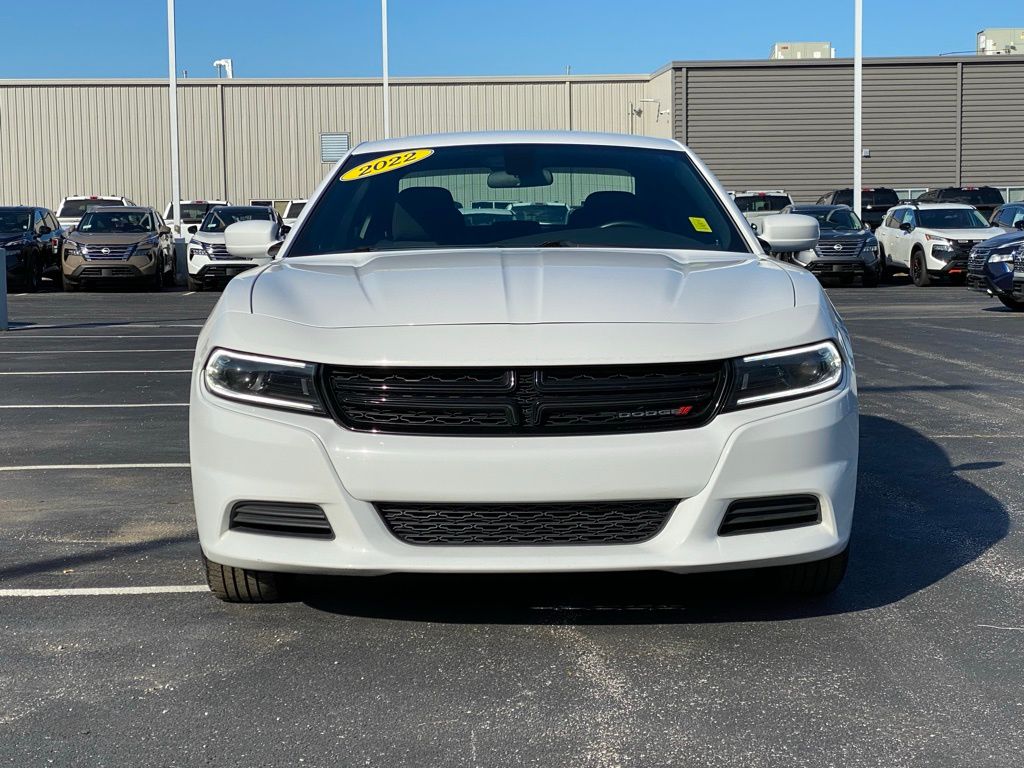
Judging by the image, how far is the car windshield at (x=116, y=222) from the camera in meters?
25.7

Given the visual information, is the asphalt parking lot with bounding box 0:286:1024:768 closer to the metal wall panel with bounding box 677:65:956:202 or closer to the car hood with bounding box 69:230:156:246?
the car hood with bounding box 69:230:156:246

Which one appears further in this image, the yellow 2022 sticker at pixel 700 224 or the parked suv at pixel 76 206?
the parked suv at pixel 76 206

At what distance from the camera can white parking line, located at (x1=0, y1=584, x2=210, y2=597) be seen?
14.9ft

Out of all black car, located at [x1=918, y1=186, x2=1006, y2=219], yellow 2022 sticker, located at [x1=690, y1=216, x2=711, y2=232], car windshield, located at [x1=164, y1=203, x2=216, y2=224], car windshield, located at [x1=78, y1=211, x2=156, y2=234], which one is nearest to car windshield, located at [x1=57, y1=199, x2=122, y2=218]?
car windshield, located at [x1=164, y1=203, x2=216, y2=224]

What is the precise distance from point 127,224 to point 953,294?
15.0 metres

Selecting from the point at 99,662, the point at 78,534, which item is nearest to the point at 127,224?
the point at 78,534

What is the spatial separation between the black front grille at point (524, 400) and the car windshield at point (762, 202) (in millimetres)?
27889

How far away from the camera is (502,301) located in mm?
3932

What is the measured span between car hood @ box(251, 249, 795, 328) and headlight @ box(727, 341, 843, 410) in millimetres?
154

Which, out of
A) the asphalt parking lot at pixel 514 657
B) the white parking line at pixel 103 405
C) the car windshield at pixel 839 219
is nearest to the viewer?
the asphalt parking lot at pixel 514 657

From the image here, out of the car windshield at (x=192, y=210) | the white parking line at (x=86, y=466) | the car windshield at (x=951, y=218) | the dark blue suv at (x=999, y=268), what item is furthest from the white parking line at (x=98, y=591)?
the car windshield at (x=192, y=210)

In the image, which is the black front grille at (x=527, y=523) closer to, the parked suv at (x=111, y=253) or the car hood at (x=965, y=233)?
the parked suv at (x=111, y=253)

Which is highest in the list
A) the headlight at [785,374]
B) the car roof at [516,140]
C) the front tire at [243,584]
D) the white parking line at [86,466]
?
the car roof at [516,140]

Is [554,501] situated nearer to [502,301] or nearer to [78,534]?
[502,301]
